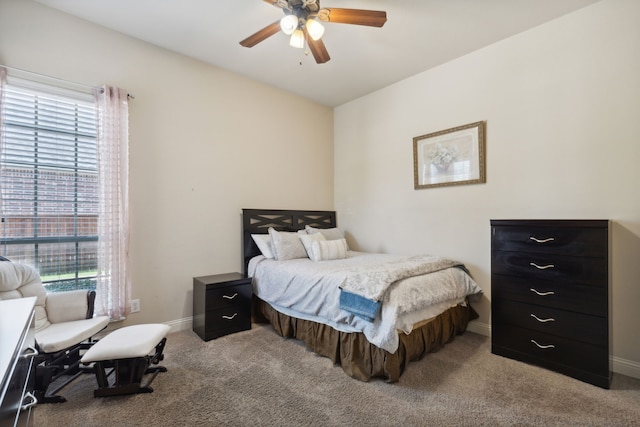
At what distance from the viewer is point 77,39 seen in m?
2.50

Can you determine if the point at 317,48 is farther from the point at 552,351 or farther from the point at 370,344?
the point at 552,351

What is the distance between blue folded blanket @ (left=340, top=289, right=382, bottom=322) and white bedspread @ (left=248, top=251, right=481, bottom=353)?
0.05 meters

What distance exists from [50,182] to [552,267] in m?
4.03

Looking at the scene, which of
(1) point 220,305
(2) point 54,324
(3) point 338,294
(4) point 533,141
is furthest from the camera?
(1) point 220,305

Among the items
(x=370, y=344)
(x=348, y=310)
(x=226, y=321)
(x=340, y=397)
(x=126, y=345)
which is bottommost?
(x=340, y=397)

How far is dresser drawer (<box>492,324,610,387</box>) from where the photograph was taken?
2.01m

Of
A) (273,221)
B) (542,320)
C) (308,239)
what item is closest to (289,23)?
(308,239)

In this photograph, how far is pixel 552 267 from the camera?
7.22 feet

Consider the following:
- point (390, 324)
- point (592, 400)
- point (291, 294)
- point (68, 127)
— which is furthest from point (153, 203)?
point (592, 400)

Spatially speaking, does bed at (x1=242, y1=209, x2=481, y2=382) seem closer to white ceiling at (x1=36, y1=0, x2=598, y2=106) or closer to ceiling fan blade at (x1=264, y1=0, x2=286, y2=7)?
white ceiling at (x1=36, y1=0, x2=598, y2=106)

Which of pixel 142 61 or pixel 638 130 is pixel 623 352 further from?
pixel 142 61

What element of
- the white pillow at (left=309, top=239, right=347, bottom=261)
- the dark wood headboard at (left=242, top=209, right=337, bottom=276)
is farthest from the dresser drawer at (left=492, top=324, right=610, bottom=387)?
the dark wood headboard at (left=242, top=209, right=337, bottom=276)

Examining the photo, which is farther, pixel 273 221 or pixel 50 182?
pixel 273 221

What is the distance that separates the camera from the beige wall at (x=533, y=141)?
7.25 feet
